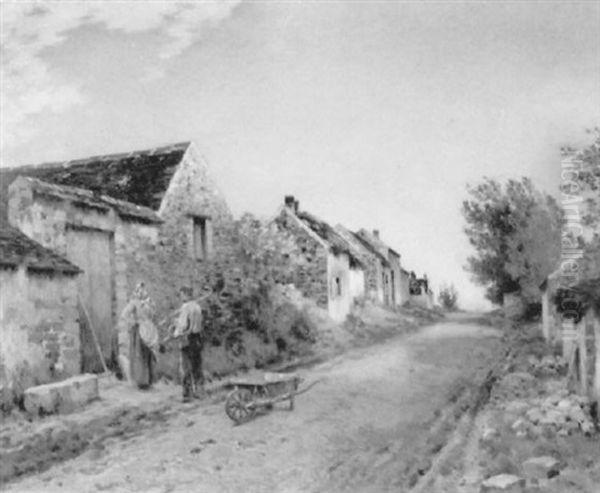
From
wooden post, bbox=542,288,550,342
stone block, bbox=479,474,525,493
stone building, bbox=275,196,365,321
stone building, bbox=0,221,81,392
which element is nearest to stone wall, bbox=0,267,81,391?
stone building, bbox=0,221,81,392

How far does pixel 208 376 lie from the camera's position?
9.19m

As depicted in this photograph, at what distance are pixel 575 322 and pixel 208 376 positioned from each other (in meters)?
4.27

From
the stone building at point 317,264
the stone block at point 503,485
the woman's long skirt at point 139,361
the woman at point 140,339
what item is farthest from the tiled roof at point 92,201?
the stone building at point 317,264

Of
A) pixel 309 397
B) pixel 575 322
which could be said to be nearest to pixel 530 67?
pixel 575 322

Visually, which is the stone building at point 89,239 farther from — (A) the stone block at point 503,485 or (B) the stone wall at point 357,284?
(B) the stone wall at point 357,284

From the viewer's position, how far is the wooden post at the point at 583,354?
702 cm

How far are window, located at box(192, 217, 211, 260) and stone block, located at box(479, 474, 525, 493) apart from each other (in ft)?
22.0

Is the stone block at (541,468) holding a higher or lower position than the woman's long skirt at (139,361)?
lower

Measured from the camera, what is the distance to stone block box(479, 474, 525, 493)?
4547mm

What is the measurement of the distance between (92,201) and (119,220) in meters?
0.50

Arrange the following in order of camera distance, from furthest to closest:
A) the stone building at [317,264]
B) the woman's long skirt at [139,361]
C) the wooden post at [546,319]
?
the stone building at [317,264]
the wooden post at [546,319]
the woman's long skirt at [139,361]

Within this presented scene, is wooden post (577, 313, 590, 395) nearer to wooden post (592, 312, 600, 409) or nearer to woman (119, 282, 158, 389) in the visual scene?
wooden post (592, 312, 600, 409)

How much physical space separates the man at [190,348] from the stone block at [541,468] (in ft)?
13.3

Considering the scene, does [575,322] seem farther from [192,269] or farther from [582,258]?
[192,269]
